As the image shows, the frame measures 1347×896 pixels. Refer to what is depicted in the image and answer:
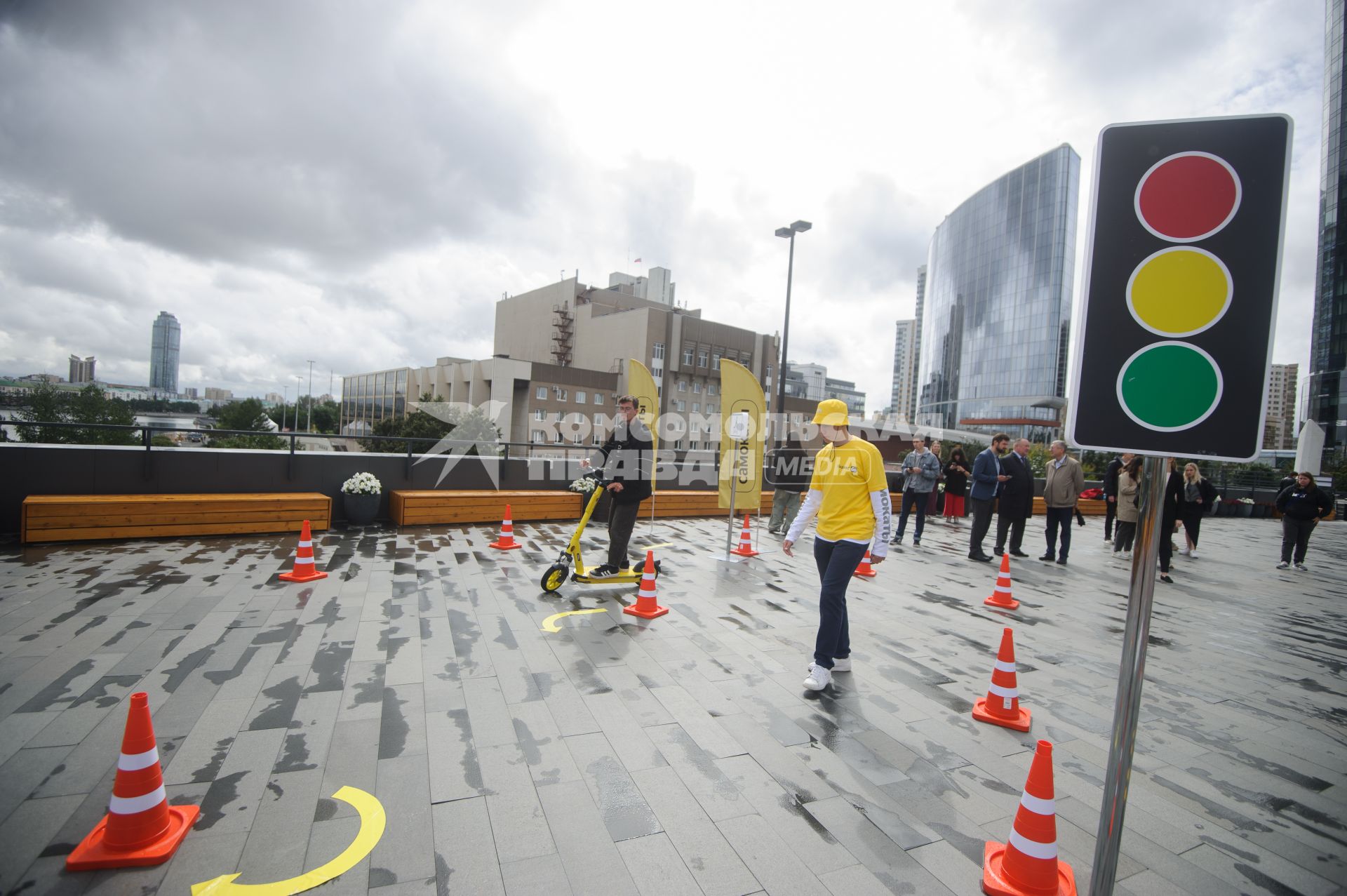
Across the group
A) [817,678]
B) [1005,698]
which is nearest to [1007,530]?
[1005,698]

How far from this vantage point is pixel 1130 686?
71.7 inches

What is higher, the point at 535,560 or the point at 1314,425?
the point at 1314,425

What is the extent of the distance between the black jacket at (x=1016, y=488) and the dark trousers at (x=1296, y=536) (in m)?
5.93

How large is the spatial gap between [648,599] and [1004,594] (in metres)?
4.25

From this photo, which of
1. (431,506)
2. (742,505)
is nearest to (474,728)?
(742,505)

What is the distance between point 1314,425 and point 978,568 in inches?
726

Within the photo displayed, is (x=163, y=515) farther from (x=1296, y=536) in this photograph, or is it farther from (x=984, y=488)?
(x=1296, y=536)

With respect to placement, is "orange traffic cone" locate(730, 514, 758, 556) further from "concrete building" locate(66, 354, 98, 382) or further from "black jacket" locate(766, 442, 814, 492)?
"concrete building" locate(66, 354, 98, 382)

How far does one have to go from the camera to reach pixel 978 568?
8.98 metres

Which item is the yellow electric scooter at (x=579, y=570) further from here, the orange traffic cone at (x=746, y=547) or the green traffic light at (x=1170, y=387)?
the green traffic light at (x=1170, y=387)

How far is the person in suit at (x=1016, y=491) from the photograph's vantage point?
921 cm

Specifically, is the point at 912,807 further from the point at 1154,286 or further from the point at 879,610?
the point at 879,610

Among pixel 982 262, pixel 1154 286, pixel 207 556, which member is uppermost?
pixel 982 262

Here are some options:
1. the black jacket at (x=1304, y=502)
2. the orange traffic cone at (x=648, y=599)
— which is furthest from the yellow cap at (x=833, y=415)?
the black jacket at (x=1304, y=502)
